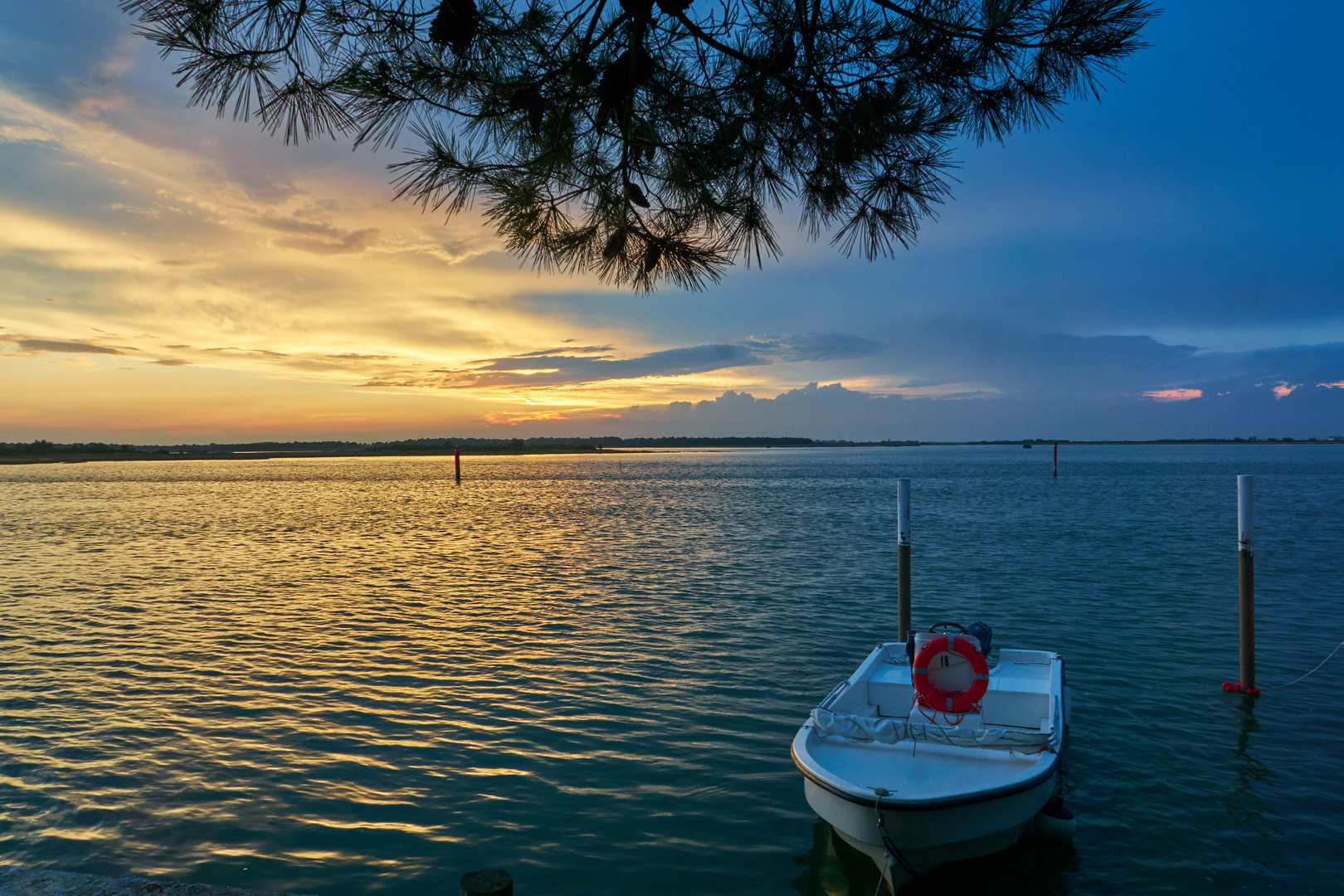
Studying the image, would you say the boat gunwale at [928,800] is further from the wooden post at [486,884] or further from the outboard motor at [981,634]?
the outboard motor at [981,634]

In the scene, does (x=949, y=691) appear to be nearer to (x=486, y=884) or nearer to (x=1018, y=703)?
(x=1018, y=703)

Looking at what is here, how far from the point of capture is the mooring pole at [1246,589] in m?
10.7

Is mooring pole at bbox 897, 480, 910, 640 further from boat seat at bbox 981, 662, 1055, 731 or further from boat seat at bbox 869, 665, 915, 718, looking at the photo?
boat seat at bbox 869, 665, 915, 718

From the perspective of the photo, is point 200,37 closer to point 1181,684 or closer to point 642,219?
point 642,219

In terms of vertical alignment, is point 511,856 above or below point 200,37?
below

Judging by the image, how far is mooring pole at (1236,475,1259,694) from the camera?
10.7 metres

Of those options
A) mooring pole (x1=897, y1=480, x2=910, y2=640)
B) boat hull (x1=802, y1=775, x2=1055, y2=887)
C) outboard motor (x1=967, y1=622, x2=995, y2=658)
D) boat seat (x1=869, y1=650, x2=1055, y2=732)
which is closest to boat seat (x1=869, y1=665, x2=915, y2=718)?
boat seat (x1=869, y1=650, x2=1055, y2=732)

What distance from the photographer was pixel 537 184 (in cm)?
697

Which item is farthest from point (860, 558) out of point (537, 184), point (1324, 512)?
point (1324, 512)

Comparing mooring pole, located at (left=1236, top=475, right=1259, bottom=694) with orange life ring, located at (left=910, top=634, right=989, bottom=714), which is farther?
mooring pole, located at (left=1236, top=475, right=1259, bottom=694)

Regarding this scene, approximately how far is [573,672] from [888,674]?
16.5 ft

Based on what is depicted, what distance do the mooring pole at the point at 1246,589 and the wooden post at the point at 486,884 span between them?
Result: 35.6 feet

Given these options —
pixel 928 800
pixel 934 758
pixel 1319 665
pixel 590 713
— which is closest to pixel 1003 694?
pixel 934 758

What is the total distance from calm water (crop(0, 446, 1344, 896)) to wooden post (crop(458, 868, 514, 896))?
2.32m
